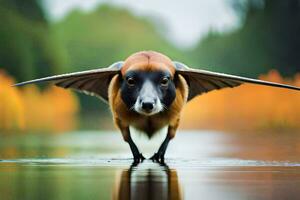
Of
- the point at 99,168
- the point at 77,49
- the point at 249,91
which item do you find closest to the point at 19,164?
the point at 99,168

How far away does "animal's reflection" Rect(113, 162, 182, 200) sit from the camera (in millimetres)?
7949

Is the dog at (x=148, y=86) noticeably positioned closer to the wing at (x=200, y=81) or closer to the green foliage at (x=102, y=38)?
the wing at (x=200, y=81)

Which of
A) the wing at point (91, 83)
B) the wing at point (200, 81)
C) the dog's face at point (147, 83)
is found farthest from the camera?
the wing at point (91, 83)

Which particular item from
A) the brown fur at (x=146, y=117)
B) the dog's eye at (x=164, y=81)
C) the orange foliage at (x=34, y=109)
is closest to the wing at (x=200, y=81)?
the brown fur at (x=146, y=117)

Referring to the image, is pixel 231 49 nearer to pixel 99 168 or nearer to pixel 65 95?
pixel 65 95

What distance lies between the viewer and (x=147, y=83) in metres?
11.8

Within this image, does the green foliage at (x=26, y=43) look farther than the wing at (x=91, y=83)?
Yes

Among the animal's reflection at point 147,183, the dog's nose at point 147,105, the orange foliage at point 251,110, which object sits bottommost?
the animal's reflection at point 147,183

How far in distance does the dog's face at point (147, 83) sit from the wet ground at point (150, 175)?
0.66m

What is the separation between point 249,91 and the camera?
31281mm

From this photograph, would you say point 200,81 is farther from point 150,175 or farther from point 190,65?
point 190,65

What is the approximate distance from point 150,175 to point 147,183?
3.20 feet

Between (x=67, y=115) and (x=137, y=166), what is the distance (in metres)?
24.9

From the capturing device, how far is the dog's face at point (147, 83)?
38.1 feet
